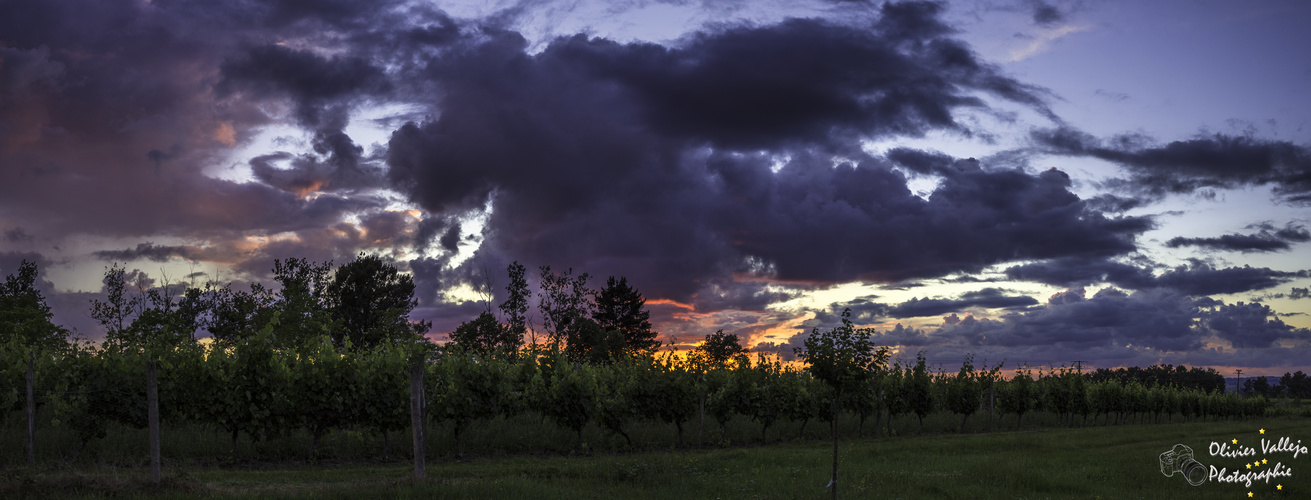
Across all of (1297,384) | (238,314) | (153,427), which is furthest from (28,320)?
(1297,384)

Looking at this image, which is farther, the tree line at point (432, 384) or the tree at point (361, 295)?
the tree at point (361, 295)

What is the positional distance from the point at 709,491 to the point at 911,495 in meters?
3.64

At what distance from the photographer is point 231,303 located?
51156 millimetres

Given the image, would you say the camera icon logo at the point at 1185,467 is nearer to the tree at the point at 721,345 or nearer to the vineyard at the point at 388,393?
the vineyard at the point at 388,393

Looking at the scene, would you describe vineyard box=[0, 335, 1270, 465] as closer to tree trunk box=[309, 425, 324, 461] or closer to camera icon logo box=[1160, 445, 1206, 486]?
tree trunk box=[309, 425, 324, 461]

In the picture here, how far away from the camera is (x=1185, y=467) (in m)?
16.5

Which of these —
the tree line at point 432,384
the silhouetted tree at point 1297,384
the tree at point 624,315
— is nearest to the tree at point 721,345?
the tree at point 624,315

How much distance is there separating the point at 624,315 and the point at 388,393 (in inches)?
1737

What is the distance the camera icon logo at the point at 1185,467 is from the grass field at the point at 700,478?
0.26m

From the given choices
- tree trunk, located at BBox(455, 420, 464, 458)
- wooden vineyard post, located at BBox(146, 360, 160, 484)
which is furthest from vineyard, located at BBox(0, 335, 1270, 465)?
wooden vineyard post, located at BBox(146, 360, 160, 484)

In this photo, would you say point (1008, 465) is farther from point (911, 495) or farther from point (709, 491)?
point (709, 491)

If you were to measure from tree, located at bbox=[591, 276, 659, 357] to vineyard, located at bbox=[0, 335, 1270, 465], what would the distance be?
1208 inches

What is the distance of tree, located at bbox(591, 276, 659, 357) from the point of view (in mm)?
61938

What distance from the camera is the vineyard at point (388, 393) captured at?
16.8 m
